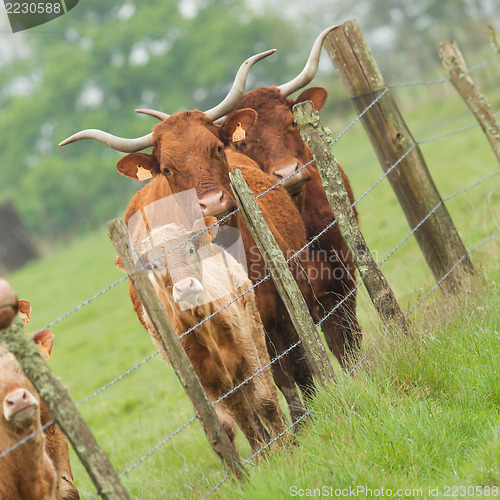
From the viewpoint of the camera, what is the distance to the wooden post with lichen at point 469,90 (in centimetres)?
607

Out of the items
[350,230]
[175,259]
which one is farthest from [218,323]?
[350,230]

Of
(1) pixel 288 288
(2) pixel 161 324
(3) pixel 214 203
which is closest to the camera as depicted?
(2) pixel 161 324

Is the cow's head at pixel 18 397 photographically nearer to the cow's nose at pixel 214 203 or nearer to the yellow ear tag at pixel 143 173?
the cow's nose at pixel 214 203

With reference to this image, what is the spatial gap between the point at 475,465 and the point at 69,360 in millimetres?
9774

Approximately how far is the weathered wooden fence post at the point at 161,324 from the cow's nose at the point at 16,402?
2.30ft

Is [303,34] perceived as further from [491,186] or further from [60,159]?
[491,186]

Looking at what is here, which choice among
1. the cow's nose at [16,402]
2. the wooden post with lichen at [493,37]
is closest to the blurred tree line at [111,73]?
the wooden post with lichen at [493,37]

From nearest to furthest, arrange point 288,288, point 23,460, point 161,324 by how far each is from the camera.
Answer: point 161,324, point 23,460, point 288,288

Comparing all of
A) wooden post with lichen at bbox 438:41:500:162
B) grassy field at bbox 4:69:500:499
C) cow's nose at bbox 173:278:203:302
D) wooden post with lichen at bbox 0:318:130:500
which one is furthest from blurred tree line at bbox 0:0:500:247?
wooden post with lichen at bbox 0:318:130:500

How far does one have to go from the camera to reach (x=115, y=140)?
498 centimetres

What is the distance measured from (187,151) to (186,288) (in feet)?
5.46

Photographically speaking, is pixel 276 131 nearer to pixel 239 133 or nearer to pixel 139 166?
pixel 239 133

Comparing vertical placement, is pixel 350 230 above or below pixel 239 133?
below

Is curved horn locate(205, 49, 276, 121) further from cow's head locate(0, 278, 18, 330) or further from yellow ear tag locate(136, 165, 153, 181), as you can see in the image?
cow's head locate(0, 278, 18, 330)
